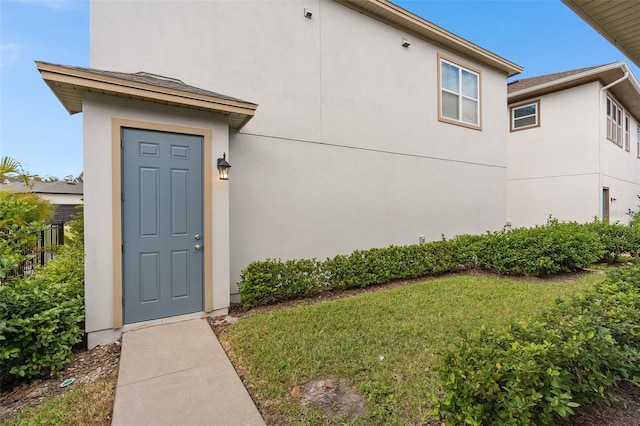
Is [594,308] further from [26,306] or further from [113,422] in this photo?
[26,306]

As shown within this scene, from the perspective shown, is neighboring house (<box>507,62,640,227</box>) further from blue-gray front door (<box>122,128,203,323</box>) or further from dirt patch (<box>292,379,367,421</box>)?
blue-gray front door (<box>122,128,203,323</box>)

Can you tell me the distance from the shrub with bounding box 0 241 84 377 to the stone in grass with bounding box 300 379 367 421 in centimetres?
284

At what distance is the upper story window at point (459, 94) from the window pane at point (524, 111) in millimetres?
6313

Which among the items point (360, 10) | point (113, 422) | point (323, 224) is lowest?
point (113, 422)

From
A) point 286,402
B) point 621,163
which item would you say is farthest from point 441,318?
point 621,163

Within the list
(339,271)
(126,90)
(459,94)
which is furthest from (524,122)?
(126,90)

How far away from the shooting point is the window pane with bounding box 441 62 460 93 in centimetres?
851

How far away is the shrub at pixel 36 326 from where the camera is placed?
3.03 m

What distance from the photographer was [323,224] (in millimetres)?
6527

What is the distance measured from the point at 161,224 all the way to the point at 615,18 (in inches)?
279

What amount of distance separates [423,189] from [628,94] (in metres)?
13.0

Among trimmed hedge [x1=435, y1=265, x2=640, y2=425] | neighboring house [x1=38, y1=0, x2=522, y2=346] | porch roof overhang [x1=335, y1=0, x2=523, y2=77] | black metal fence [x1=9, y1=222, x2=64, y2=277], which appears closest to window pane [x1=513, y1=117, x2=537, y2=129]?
porch roof overhang [x1=335, y1=0, x2=523, y2=77]

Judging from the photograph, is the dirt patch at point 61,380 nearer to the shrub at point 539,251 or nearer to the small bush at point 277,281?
the small bush at point 277,281

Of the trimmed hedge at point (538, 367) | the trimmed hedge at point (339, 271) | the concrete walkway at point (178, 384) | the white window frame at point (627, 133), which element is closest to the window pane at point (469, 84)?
the trimmed hedge at point (339, 271)
